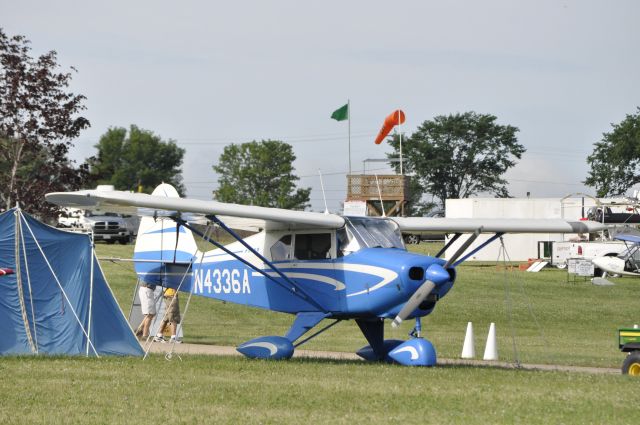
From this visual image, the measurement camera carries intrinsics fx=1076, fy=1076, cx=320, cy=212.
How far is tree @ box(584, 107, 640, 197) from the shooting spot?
9494cm

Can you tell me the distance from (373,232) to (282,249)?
1.64 metres

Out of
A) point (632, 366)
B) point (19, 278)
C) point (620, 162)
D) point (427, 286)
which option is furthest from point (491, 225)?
point (620, 162)

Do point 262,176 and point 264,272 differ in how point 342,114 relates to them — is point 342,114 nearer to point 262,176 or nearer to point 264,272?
point 264,272

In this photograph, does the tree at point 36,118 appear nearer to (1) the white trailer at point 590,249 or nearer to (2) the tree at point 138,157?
(1) the white trailer at point 590,249

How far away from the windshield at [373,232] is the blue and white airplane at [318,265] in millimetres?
23

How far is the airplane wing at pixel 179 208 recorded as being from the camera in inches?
642

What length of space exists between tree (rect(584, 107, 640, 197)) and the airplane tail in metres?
77.8

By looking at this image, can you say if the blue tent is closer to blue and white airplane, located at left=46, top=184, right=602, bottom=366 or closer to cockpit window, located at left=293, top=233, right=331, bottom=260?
blue and white airplane, located at left=46, top=184, right=602, bottom=366

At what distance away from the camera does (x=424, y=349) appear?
1656 centimetres

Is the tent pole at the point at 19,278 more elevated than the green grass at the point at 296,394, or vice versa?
the tent pole at the point at 19,278

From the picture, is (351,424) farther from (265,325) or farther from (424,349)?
(265,325)

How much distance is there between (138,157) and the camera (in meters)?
120

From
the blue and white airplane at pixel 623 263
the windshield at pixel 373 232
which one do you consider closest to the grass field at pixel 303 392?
the windshield at pixel 373 232

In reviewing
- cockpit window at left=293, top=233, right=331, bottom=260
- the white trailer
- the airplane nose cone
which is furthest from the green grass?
the white trailer
